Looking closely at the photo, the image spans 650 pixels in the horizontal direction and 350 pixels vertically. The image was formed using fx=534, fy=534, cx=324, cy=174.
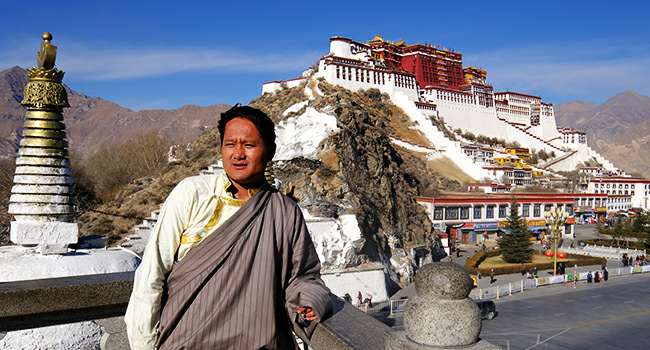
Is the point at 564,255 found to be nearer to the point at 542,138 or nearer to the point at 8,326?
the point at 8,326

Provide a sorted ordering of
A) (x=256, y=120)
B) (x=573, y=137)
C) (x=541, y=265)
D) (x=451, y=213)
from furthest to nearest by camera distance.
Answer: (x=573, y=137) < (x=451, y=213) < (x=541, y=265) < (x=256, y=120)

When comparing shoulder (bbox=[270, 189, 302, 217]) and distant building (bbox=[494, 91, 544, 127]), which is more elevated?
distant building (bbox=[494, 91, 544, 127])

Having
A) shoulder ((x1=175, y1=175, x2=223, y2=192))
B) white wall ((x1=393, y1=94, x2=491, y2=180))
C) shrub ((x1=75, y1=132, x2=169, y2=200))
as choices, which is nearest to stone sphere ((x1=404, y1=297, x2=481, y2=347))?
shoulder ((x1=175, y1=175, x2=223, y2=192))

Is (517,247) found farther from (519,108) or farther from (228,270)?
(519,108)

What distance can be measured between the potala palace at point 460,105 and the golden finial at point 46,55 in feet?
205

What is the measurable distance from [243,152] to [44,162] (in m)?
5.69

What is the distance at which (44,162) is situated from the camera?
732 cm

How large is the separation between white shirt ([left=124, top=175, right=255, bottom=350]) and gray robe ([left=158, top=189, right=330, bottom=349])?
5cm

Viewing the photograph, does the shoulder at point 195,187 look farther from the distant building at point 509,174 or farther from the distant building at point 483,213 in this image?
the distant building at point 509,174

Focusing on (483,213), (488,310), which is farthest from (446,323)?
(483,213)

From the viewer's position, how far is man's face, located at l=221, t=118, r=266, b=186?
277 cm

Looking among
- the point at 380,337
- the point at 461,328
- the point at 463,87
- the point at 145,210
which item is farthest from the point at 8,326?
the point at 463,87

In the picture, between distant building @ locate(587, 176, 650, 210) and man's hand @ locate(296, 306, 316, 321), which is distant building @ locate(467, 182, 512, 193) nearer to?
distant building @ locate(587, 176, 650, 210)

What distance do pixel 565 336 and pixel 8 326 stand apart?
20519 mm
